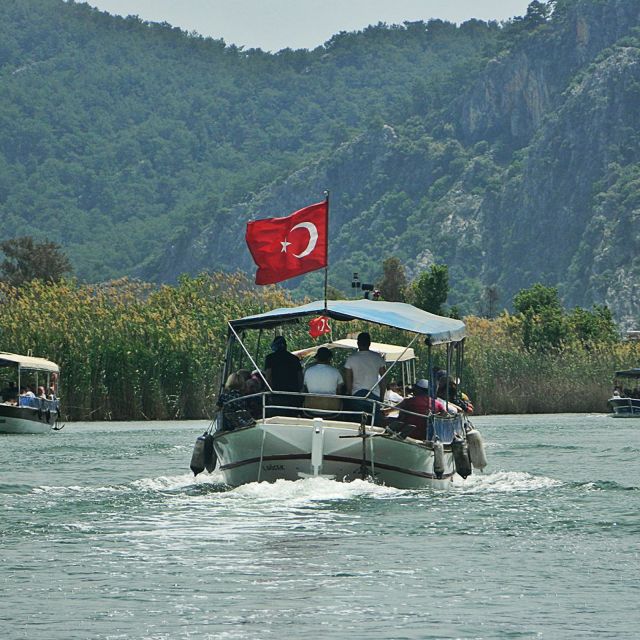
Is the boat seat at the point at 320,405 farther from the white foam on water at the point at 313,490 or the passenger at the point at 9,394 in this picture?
the passenger at the point at 9,394

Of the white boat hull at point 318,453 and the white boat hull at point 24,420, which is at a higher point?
the white boat hull at point 24,420

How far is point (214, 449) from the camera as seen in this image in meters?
26.7

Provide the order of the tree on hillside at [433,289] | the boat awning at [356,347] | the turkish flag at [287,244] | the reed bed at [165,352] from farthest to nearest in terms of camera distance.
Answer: the tree on hillside at [433,289], the reed bed at [165,352], the boat awning at [356,347], the turkish flag at [287,244]

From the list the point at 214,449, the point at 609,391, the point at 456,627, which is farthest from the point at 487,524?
the point at 609,391

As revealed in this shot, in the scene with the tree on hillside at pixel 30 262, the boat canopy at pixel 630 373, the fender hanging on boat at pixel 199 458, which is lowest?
the fender hanging on boat at pixel 199 458

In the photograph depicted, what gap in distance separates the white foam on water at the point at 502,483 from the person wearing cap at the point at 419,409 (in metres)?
1.34

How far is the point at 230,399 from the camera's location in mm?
26594

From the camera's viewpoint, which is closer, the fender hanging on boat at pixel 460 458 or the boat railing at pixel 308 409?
the boat railing at pixel 308 409

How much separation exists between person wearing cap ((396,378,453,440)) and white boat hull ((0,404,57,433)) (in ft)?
83.6

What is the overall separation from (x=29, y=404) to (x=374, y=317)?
27.3 m

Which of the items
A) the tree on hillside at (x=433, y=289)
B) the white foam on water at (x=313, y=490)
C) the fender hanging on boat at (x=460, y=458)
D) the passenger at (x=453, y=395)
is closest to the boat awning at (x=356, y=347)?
the passenger at (x=453, y=395)

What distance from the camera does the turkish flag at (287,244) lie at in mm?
28031

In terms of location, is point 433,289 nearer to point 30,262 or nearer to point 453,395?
point 30,262

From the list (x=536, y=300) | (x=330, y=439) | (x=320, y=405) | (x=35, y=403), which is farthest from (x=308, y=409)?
(x=536, y=300)
